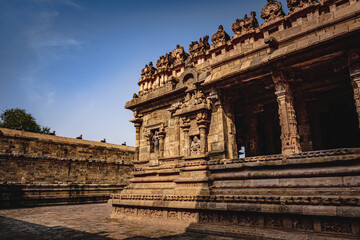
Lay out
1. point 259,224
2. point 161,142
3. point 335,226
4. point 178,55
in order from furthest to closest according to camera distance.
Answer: point 178,55, point 161,142, point 259,224, point 335,226

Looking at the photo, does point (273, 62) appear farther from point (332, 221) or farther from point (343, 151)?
point (332, 221)

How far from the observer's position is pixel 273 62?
7012mm

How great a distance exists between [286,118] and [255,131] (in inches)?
184

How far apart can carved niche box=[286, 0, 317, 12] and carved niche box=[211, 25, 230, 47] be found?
2.55m

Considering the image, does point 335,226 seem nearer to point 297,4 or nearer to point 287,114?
point 287,114

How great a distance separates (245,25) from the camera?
356 inches

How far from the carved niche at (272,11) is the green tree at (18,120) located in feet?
136

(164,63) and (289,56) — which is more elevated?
(164,63)

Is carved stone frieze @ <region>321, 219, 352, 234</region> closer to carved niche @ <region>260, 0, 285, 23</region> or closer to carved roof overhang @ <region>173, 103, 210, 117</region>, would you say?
carved roof overhang @ <region>173, 103, 210, 117</region>

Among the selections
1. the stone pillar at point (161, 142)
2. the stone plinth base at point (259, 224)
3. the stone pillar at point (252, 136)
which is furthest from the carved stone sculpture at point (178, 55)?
the stone plinth base at point (259, 224)

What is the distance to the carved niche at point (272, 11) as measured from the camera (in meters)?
8.28

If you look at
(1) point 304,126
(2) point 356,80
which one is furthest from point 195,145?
(2) point 356,80

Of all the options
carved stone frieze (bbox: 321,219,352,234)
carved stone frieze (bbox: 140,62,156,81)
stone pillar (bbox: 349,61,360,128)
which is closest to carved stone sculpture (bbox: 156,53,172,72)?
carved stone frieze (bbox: 140,62,156,81)

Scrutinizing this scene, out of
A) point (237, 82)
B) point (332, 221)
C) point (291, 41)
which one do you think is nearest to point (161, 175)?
point (237, 82)
